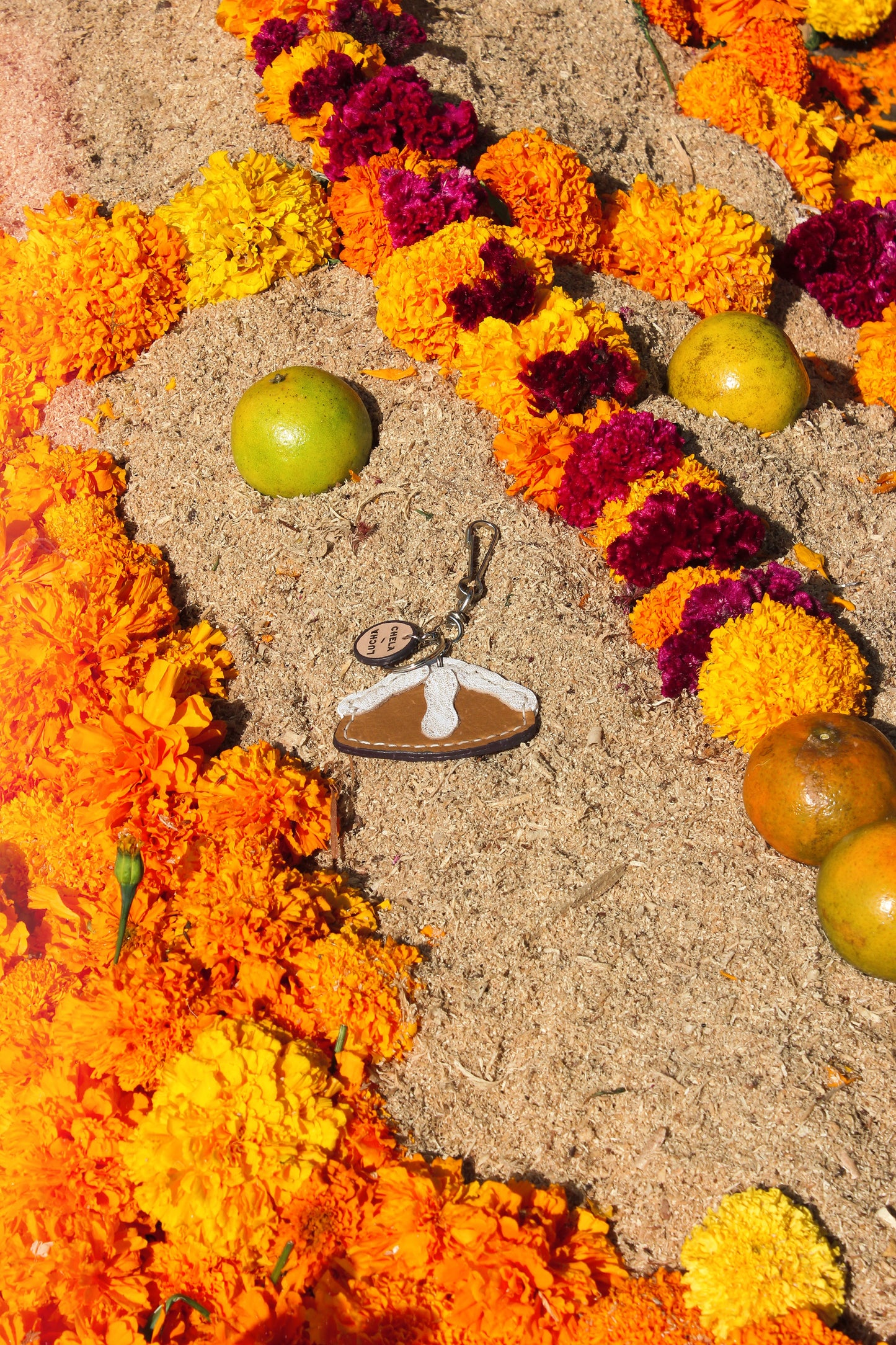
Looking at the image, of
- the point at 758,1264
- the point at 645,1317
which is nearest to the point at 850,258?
the point at 758,1264

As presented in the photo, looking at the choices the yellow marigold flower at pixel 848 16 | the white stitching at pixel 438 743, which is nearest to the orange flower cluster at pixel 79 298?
the white stitching at pixel 438 743

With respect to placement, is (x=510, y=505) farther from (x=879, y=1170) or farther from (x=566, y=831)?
(x=879, y=1170)

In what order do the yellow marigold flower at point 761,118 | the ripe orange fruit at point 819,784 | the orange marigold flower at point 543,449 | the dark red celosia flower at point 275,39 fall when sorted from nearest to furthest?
the ripe orange fruit at point 819,784 < the orange marigold flower at point 543,449 < the dark red celosia flower at point 275,39 < the yellow marigold flower at point 761,118

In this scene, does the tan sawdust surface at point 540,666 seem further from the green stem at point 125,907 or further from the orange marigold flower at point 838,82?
the orange marigold flower at point 838,82

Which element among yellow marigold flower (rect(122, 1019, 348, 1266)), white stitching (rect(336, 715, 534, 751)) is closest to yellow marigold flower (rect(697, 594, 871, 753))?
white stitching (rect(336, 715, 534, 751))

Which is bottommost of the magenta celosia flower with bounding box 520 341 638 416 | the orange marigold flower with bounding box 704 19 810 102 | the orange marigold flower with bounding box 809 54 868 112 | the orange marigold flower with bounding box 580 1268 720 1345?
the orange marigold flower with bounding box 580 1268 720 1345

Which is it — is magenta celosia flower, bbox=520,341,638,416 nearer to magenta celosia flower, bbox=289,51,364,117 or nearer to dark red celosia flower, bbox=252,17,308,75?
magenta celosia flower, bbox=289,51,364,117
